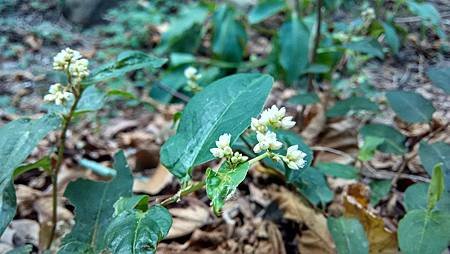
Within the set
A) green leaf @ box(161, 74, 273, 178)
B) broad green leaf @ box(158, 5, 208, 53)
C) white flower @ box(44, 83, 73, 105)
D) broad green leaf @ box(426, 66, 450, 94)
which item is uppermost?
white flower @ box(44, 83, 73, 105)

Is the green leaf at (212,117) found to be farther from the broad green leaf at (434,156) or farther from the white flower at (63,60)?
the broad green leaf at (434,156)

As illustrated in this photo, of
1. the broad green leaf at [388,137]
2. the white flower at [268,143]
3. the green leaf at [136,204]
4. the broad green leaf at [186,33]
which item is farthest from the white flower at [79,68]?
the broad green leaf at [186,33]

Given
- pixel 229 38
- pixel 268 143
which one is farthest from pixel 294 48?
pixel 268 143

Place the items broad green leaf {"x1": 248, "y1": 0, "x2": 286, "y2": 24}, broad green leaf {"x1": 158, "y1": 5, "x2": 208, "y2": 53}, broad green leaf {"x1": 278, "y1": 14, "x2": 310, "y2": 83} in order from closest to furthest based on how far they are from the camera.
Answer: broad green leaf {"x1": 278, "y1": 14, "x2": 310, "y2": 83} → broad green leaf {"x1": 248, "y1": 0, "x2": 286, "y2": 24} → broad green leaf {"x1": 158, "y1": 5, "x2": 208, "y2": 53}

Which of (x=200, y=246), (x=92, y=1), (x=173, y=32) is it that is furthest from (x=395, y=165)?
(x=92, y=1)

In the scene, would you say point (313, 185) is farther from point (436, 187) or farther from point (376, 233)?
point (436, 187)

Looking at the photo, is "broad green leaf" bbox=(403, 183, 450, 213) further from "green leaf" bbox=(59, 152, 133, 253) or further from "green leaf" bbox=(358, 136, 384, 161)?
"green leaf" bbox=(59, 152, 133, 253)

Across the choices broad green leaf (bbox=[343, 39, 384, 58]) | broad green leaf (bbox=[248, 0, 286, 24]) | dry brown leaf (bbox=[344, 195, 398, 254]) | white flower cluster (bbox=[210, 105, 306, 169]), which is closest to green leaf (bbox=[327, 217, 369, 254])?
dry brown leaf (bbox=[344, 195, 398, 254])
